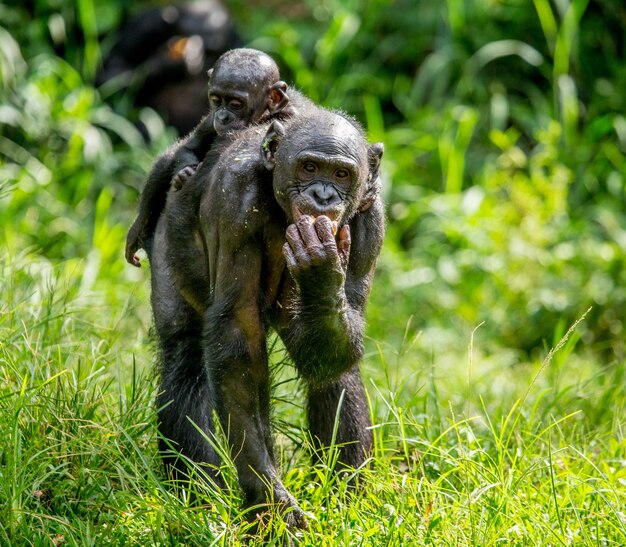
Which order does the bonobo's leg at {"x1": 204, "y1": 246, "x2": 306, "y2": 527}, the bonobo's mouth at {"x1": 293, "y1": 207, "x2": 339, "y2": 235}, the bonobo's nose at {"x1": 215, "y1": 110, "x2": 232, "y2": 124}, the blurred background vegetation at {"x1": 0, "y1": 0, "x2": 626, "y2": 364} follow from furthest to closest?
the blurred background vegetation at {"x1": 0, "y1": 0, "x2": 626, "y2": 364} < the bonobo's nose at {"x1": 215, "y1": 110, "x2": 232, "y2": 124} < the bonobo's leg at {"x1": 204, "y1": 246, "x2": 306, "y2": 527} < the bonobo's mouth at {"x1": 293, "y1": 207, "x2": 339, "y2": 235}

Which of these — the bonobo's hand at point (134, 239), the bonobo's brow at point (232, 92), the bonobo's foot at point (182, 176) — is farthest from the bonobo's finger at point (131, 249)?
the bonobo's brow at point (232, 92)

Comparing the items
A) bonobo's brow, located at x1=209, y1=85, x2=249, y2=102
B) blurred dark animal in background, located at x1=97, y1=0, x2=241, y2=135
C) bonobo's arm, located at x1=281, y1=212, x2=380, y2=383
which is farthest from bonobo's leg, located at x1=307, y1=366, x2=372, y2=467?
blurred dark animal in background, located at x1=97, y1=0, x2=241, y2=135

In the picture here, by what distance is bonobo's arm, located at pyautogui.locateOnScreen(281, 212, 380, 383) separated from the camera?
3967mm

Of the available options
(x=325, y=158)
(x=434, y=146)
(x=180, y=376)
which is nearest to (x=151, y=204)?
(x=180, y=376)

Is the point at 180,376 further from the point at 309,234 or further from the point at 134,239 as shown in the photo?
the point at 309,234

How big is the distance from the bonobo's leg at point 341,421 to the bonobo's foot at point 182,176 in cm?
118

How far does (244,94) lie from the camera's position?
516cm

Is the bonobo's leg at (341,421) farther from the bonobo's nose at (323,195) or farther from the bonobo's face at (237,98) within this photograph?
the bonobo's face at (237,98)

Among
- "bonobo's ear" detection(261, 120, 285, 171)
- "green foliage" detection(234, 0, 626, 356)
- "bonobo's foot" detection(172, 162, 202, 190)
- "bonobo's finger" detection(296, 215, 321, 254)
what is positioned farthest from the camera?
"green foliage" detection(234, 0, 626, 356)

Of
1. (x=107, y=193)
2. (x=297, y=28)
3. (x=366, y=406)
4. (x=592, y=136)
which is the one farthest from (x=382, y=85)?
(x=366, y=406)

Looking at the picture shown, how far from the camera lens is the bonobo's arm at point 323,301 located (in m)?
3.97

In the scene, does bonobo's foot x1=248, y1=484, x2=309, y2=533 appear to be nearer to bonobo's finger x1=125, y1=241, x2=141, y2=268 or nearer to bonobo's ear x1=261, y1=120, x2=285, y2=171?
bonobo's ear x1=261, y1=120, x2=285, y2=171

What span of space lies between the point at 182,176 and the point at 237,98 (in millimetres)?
542

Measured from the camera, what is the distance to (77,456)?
4.39 meters
